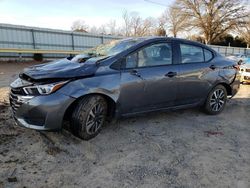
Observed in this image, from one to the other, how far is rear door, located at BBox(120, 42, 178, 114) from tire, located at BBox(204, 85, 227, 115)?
1031 mm

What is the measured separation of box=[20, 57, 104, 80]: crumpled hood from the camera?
3.24 m

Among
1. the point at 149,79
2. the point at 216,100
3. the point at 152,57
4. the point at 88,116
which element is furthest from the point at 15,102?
the point at 216,100

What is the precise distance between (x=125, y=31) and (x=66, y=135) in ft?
140

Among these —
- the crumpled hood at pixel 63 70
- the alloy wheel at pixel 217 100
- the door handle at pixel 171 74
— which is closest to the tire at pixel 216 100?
the alloy wheel at pixel 217 100

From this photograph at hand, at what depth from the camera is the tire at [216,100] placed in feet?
16.3

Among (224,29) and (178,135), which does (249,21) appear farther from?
(178,135)

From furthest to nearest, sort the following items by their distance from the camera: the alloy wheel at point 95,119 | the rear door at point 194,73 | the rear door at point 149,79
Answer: the rear door at point 194,73, the rear door at point 149,79, the alloy wheel at point 95,119

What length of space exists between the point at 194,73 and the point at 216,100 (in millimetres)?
986

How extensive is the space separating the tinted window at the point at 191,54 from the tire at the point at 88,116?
1.81 metres

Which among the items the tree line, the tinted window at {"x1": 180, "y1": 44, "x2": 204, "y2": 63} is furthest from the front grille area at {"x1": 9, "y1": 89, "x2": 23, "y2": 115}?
the tree line

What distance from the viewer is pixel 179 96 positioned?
441cm

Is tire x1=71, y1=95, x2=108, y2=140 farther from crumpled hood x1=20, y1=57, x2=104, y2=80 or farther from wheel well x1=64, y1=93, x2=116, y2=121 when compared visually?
crumpled hood x1=20, y1=57, x2=104, y2=80

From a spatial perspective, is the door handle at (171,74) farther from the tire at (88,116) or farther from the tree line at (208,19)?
the tree line at (208,19)

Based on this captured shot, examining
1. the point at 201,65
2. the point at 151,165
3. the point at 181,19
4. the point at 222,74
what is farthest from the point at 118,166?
the point at 181,19
